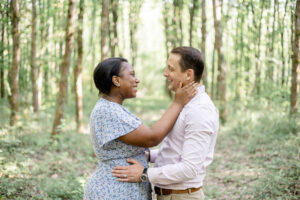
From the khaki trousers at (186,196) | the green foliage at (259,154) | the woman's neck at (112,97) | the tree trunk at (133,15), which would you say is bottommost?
the green foliage at (259,154)

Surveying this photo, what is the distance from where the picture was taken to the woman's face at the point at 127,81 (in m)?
2.57

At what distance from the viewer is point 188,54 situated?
8.13ft

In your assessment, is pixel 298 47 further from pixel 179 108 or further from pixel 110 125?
pixel 110 125

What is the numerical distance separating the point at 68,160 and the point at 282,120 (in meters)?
5.52

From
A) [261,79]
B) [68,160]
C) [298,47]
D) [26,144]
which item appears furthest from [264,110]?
[26,144]

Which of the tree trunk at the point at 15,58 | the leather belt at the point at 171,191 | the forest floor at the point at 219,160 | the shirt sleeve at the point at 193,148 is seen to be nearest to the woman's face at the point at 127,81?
the shirt sleeve at the point at 193,148

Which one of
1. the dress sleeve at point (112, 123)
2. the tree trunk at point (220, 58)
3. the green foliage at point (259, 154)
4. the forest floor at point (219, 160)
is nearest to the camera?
the dress sleeve at point (112, 123)

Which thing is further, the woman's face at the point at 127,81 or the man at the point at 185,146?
the woman's face at the point at 127,81

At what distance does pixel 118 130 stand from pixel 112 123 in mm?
76

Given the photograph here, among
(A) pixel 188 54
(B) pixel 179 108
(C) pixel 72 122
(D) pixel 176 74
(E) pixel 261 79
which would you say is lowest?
(C) pixel 72 122

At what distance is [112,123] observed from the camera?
2.39 m

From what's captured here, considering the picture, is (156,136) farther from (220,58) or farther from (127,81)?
(220,58)

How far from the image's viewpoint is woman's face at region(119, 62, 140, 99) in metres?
2.57

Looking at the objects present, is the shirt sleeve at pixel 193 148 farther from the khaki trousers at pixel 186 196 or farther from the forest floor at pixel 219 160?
the forest floor at pixel 219 160
